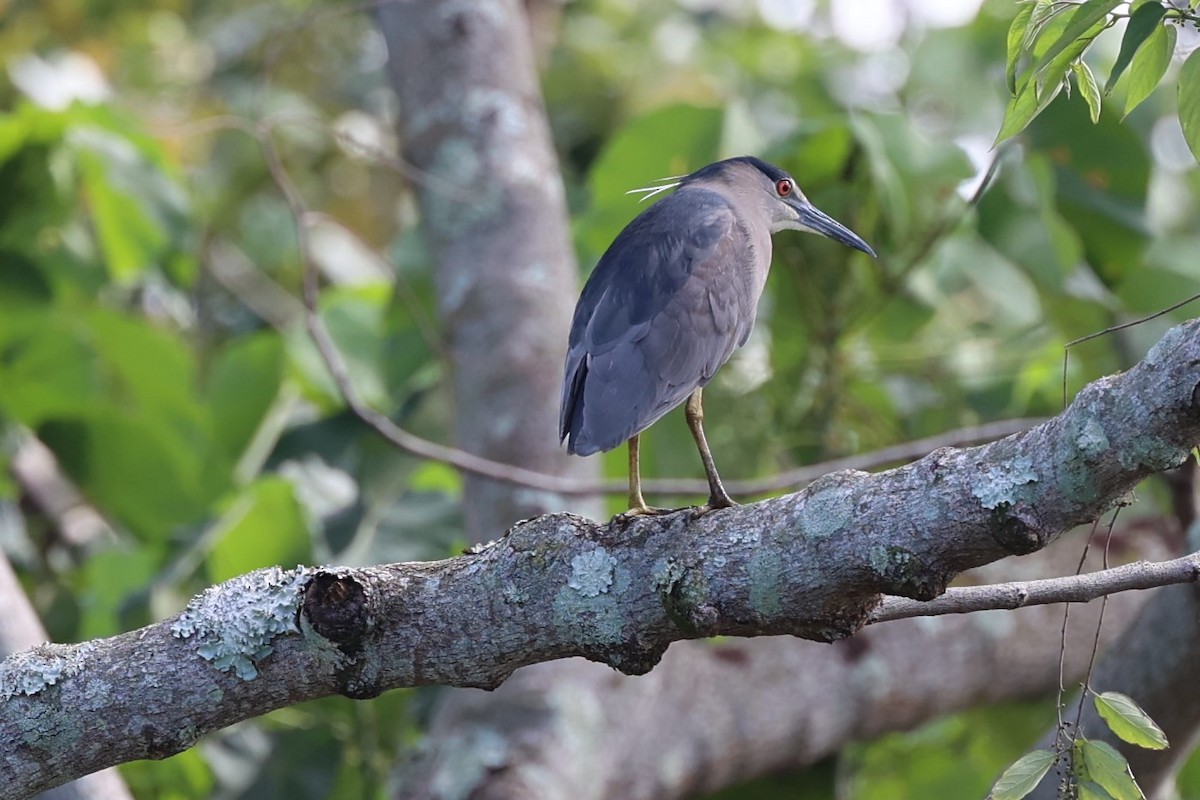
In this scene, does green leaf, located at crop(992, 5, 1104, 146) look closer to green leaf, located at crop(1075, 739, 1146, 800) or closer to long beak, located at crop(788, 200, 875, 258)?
green leaf, located at crop(1075, 739, 1146, 800)

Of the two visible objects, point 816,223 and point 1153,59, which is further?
point 816,223

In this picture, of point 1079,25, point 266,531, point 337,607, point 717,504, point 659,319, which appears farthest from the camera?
point 266,531

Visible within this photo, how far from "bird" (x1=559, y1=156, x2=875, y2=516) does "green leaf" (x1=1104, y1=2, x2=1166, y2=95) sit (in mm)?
1062

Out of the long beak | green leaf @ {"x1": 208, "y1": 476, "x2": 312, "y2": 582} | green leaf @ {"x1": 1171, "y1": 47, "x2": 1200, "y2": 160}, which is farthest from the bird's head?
green leaf @ {"x1": 1171, "y1": 47, "x2": 1200, "y2": 160}

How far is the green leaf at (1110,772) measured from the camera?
1.61 m

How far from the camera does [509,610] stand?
192 centimetres

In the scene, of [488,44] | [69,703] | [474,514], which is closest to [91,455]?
[474,514]

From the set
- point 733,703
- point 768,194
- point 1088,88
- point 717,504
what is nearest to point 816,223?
point 768,194

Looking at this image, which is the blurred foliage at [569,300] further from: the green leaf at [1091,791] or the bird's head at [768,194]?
the green leaf at [1091,791]

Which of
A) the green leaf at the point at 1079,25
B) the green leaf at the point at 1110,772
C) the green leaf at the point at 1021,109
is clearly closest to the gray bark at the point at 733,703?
the green leaf at the point at 1110,772

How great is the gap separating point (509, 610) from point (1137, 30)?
1.12m

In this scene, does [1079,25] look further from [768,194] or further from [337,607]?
[768,194]

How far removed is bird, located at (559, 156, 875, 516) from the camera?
255 centimetres

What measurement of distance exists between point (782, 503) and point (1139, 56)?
717 millimetres
